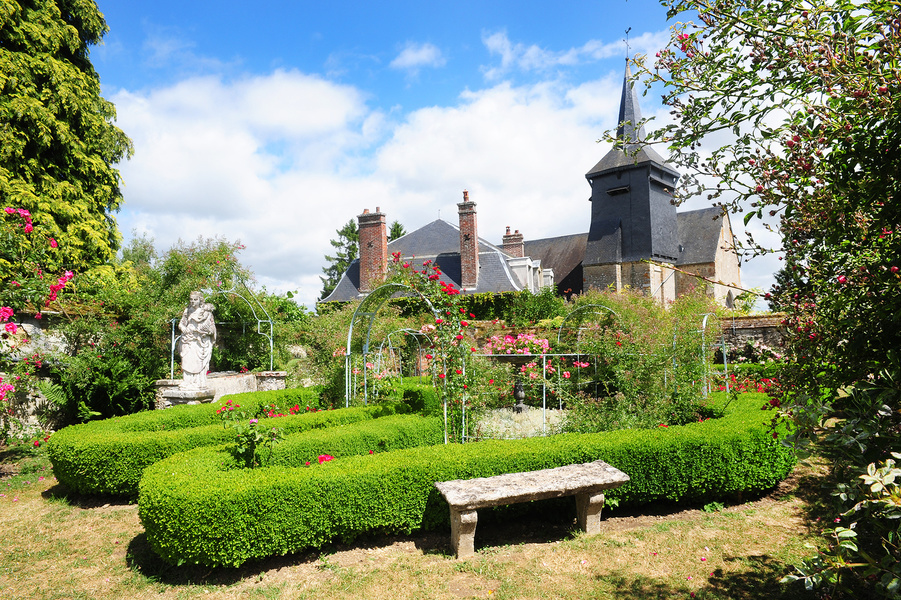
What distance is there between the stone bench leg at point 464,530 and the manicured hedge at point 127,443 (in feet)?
10.4

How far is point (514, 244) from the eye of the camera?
23.7 metres

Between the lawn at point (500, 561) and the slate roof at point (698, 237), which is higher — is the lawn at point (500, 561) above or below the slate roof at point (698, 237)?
below

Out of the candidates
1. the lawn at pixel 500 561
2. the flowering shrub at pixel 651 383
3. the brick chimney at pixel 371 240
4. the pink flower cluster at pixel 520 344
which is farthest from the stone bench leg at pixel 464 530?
the brick chimney at pixel 371 240

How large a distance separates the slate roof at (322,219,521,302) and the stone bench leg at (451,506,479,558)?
50.1 feet

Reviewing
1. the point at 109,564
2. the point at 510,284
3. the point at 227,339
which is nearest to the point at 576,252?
the point at 510,284

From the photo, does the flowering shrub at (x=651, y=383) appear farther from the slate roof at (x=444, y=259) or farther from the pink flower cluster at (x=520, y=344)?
the slate roof at (x=444, y=259)

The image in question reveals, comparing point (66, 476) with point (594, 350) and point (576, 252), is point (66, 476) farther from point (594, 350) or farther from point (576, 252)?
point (576, 252)

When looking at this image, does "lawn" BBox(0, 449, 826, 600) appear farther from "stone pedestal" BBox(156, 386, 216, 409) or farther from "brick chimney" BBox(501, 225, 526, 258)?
"brick chimney" BBox(501, 225, 526, 258)

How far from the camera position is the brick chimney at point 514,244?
77.2 ft

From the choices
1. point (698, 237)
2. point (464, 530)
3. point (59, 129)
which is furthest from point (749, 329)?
point (59, 129)

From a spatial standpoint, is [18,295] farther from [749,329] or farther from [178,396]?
[749,329]

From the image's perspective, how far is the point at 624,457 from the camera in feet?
17.2

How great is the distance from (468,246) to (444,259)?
1774 mm

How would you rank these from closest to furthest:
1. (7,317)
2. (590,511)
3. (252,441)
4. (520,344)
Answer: (590,511) → (252,441) → (7,317) → (520,344)
